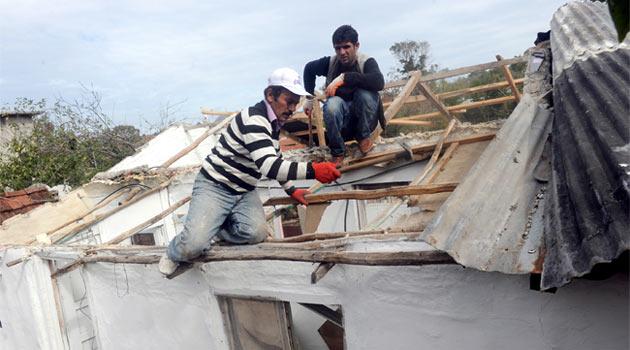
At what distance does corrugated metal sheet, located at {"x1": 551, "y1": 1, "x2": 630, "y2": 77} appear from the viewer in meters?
3.96

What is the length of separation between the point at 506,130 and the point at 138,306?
4007mm

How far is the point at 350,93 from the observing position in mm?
5320

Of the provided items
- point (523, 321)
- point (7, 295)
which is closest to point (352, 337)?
point (523, 321)

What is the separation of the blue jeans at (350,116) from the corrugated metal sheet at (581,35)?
1860 mm

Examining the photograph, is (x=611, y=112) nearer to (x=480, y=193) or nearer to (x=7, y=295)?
(x=480, y=193)

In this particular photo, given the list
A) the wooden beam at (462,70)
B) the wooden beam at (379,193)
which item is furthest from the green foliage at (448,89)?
the wooden beam at (379,193)

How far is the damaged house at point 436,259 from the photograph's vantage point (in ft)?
6.81

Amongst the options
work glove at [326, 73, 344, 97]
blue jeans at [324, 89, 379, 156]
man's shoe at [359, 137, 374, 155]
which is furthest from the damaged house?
work glove at [326, 73, 344, 97]

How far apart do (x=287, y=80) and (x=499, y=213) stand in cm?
194

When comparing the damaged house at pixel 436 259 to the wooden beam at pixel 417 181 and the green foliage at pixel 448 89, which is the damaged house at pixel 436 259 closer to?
the wooden beam at pixel 417 181

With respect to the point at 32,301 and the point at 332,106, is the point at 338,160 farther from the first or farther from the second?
the point at 32,301

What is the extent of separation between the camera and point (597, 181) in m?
1.86

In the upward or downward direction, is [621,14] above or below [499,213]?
above

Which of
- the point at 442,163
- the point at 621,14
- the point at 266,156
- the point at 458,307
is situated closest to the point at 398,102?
the point at 442,163
